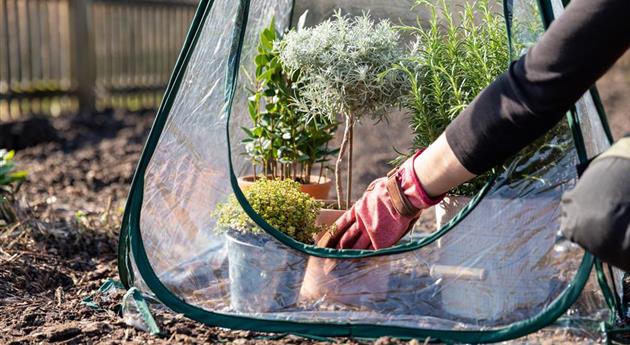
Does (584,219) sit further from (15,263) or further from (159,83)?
(159,83)

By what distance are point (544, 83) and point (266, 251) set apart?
0.90 m

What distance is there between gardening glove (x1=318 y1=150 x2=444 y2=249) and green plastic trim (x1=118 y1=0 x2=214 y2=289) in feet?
1.93

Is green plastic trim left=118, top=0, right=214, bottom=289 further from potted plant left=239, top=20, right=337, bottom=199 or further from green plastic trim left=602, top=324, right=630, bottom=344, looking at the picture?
green plastic trim left=602, top=324, right=630, bottom=344

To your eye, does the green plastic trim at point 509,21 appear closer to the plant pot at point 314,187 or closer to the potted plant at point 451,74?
the potted plant at point 451,74

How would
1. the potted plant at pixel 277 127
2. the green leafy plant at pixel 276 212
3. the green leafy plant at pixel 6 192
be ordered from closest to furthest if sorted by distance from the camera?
the green leafy plant at pixel 276 212
the potted plant at pixel 277 127
the green leafy plant at pixel 6 192

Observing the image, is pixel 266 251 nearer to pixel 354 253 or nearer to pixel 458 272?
pixel 354 253

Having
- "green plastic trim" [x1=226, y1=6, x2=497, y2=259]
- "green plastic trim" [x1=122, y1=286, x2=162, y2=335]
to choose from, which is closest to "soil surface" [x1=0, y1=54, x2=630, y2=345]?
"green plastic trim" [x1=122, y1=286, x2=162, y2=335]

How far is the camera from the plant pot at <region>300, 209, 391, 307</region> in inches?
90.2

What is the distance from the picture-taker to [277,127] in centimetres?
289

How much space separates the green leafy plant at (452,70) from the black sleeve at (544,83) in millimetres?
298

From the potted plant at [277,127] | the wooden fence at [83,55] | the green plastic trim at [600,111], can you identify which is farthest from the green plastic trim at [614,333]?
the wooden fence at [83,55]

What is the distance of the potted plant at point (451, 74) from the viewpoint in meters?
2.42

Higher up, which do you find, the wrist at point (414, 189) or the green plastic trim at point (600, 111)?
the green plastic trim at point (600, 111)

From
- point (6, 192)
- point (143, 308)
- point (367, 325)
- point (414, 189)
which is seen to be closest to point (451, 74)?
point (414, 189)
